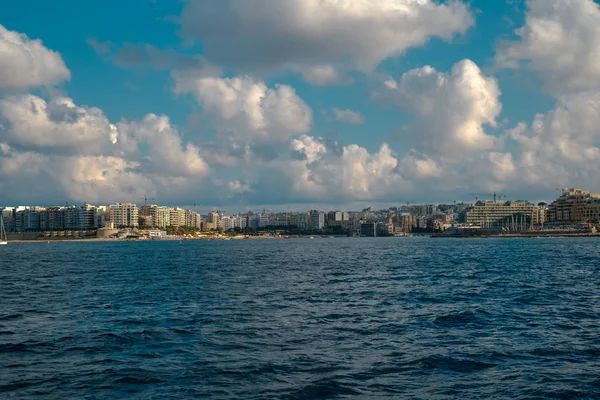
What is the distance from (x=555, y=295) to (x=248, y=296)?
1930 centimetres

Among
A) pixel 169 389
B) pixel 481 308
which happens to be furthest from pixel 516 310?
pixel 169 389

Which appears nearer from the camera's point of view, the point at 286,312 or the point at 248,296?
the point at 286,312

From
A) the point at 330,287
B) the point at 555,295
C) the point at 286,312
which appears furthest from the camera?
the point at 330,287

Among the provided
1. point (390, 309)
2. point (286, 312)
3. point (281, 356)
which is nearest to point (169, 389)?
point (281, 356)

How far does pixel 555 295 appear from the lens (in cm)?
3662

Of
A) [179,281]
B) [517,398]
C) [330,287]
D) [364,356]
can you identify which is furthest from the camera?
[179,281]

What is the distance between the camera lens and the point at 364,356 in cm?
2017

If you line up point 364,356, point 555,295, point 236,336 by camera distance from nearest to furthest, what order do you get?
1. point 364,356
2. point 236,336
3. point 555,295

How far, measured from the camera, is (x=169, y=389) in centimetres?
1650

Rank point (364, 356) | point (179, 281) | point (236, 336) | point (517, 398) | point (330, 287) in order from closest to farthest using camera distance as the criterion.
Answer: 1. point (517, 398)
2. point (364, 356)
3. point (236, 336)
4. point (330, 287)
5. point (179, 281)

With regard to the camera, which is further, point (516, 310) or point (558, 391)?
point (516, 310)

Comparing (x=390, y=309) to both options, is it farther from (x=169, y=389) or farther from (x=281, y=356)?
(x=169, y=389)

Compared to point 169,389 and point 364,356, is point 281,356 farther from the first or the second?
point 169,389

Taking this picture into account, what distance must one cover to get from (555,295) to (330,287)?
15.0 metres
